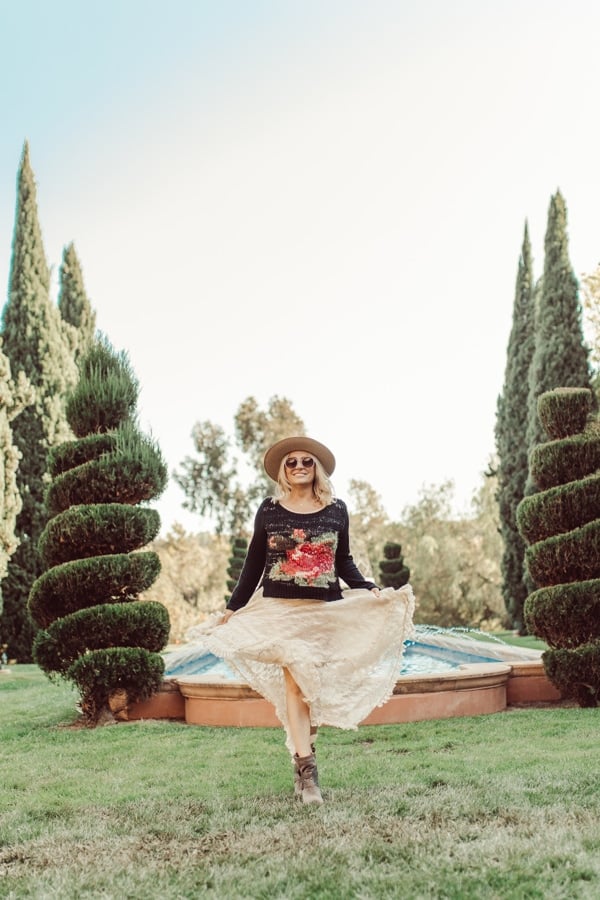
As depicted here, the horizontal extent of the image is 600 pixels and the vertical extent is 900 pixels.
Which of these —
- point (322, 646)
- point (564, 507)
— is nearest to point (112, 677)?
point (322, 646)

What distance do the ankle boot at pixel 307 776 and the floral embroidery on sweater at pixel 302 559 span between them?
913 mm

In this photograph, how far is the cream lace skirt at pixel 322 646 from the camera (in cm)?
431

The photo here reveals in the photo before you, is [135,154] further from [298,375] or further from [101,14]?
[298,375]

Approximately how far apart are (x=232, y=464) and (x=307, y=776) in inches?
1259

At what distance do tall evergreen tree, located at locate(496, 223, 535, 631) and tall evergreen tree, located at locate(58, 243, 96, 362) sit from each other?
12.0 m

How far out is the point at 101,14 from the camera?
Answer: 9742 millimetres

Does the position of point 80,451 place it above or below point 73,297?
below

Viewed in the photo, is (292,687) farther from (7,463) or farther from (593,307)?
(593,307)

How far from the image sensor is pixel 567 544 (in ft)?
25.2

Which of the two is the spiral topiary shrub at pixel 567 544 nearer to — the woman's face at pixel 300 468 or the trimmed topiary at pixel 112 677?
the trimmed topiary at pixel 112 677

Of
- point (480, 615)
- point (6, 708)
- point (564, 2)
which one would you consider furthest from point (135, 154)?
point (480, 615)

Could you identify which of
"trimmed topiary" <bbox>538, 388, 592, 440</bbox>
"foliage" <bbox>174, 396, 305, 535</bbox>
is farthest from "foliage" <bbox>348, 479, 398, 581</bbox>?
"trimmed topiary" <bbox>538, 388, 592, 440</bbox>

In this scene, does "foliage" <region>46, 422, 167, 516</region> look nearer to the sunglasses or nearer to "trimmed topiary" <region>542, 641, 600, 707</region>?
the sunglasses

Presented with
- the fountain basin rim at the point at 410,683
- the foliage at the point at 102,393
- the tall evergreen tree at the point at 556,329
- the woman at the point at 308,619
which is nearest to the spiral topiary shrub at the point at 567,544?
the fountain basin rim at the point at 410,683
